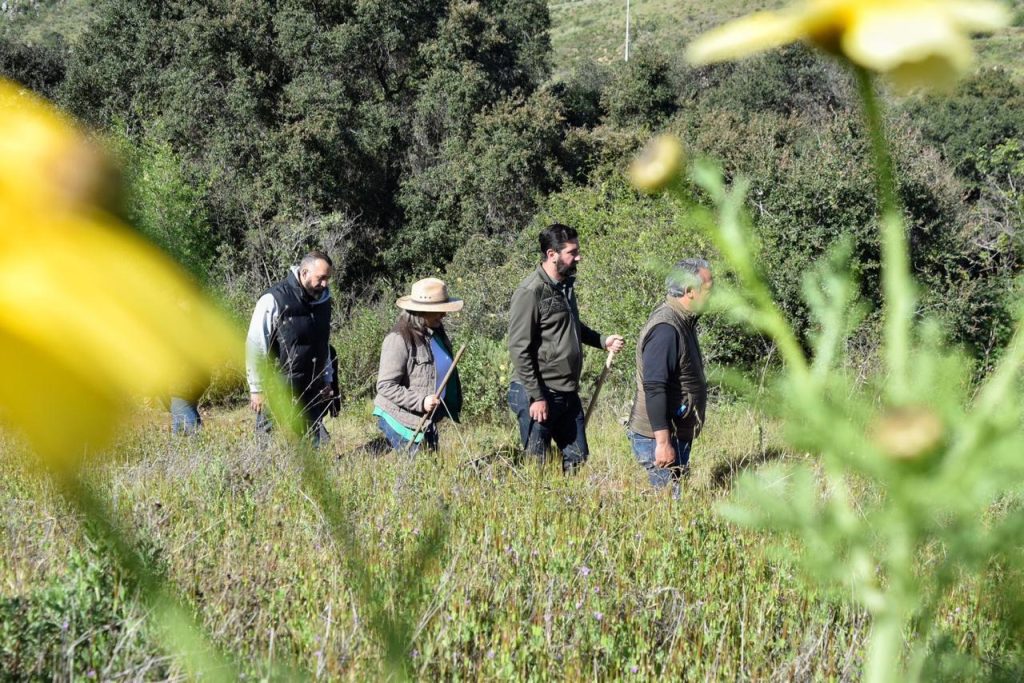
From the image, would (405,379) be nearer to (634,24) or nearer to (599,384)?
(599,384)

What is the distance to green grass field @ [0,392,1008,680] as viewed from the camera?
1.99 m

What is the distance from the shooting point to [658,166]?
56 centimetres

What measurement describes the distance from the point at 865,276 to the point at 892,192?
12.5 meters

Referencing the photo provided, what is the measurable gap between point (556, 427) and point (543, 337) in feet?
1.84

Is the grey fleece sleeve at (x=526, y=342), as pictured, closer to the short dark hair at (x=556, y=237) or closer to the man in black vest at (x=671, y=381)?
the short dark hair at (x=556, y=237)

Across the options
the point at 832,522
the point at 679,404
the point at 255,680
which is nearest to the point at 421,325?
the point at 679,404

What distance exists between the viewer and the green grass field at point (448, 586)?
1.99 metres

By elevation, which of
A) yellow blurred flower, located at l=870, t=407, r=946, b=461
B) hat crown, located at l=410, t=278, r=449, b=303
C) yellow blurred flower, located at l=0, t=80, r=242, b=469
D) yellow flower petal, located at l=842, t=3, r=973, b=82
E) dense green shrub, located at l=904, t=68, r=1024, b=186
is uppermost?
yellow flower petal, located at l=842, t=3, r=973, b=82

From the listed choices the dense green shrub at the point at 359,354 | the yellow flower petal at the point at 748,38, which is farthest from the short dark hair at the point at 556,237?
the dense green shrub at the point at 359,354

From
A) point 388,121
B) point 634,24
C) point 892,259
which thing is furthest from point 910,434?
point 634,24

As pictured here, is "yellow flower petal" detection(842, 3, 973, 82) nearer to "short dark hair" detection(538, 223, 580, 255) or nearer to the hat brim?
"short dark hair" detection(538, 223, 580, 255)

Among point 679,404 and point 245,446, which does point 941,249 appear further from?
point 245,446

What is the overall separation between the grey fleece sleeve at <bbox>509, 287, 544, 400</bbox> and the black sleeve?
27.6 inches

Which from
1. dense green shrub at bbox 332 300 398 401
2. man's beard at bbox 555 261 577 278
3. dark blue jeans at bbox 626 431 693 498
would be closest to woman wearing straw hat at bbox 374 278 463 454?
man's beard at bbox 555 261 577 278
